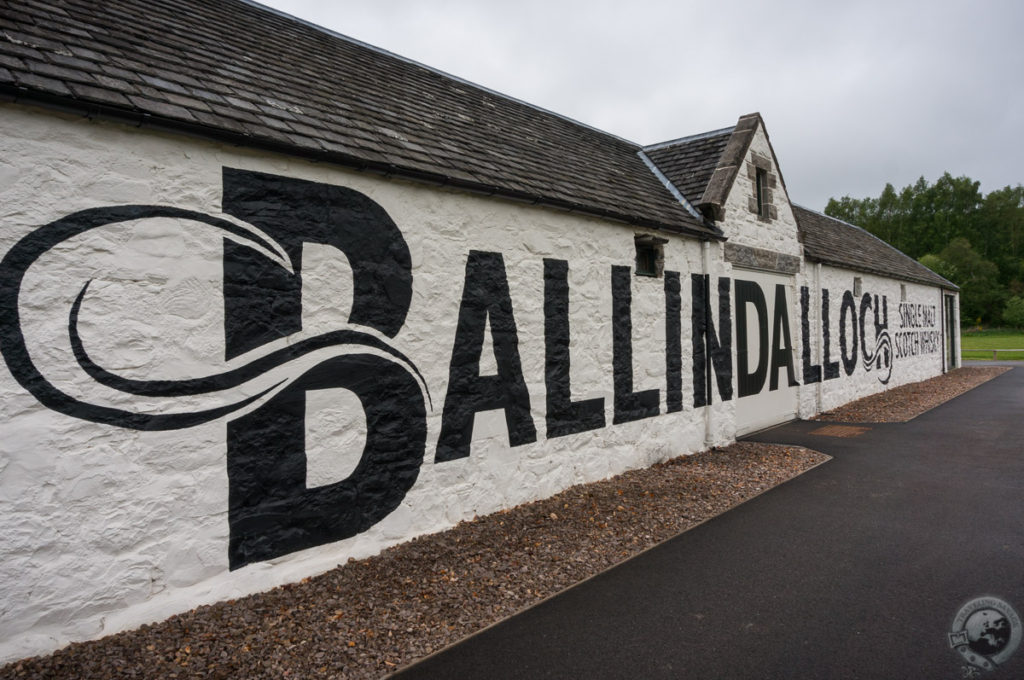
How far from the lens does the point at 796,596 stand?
14.2ft

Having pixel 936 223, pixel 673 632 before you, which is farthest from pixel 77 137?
pixel 936 223

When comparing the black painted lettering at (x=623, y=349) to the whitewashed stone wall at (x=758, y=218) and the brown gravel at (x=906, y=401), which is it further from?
the brown gravel at (x=906, y=401)

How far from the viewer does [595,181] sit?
8625 mm

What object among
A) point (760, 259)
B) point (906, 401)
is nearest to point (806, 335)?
point (760, 259)

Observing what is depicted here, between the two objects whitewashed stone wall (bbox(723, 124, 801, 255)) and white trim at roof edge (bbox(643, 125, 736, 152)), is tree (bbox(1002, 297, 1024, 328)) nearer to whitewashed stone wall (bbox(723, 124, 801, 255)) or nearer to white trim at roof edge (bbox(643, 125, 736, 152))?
whitewashed stone wall (bbox(723, 124, 801, 255))

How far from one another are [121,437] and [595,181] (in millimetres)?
6767

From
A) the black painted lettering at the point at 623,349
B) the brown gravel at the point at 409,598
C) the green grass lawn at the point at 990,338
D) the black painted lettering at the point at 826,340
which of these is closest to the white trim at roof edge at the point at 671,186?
the black painted lettering at the point at 623,349

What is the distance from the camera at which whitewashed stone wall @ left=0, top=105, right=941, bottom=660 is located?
3562mm

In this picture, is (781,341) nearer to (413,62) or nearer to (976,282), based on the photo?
(413,62)

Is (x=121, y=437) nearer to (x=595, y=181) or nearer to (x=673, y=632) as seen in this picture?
(x=673, y=632)

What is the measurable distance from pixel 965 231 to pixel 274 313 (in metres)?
79.2

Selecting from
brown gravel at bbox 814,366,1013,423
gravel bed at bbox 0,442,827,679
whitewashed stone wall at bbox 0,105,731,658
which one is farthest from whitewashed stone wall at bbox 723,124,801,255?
whitewashed stone wall at bbox 0,105,731,658

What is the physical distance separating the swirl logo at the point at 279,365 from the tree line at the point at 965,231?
6116 centimetres

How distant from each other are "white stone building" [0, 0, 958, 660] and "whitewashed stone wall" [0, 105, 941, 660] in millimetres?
16
